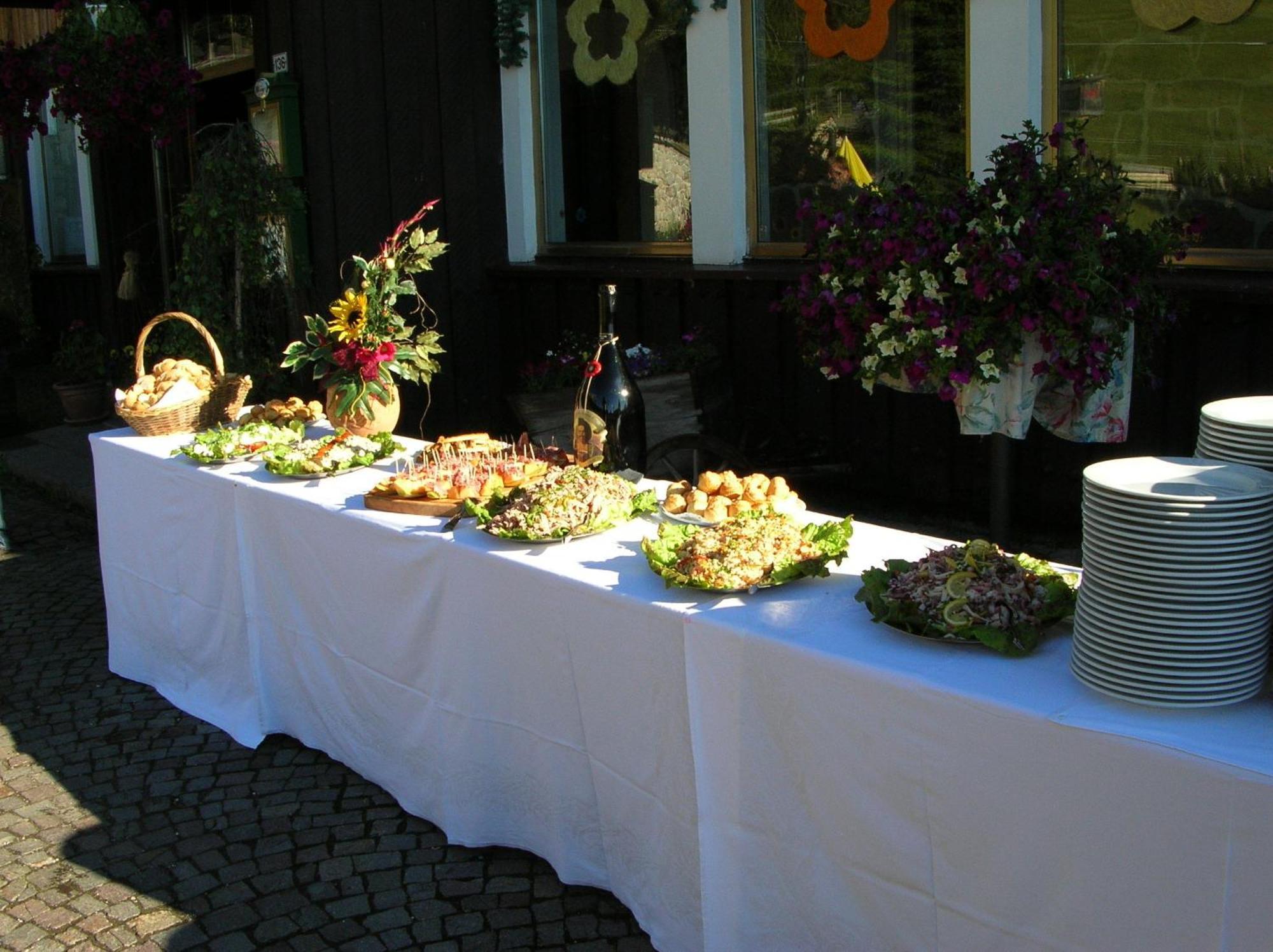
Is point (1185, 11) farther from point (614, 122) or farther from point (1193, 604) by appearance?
point (1193, 604)

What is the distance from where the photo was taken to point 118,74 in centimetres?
777

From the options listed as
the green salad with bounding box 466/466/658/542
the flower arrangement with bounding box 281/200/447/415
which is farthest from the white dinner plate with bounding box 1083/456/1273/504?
the flower arrangement with bounding box 281/200/447/415

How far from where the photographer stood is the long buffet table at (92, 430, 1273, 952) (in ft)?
6.34

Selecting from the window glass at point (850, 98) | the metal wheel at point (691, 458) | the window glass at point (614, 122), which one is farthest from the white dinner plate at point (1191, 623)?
the window glass at point (614, 122)

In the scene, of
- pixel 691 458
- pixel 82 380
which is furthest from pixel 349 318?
pixel 82 380

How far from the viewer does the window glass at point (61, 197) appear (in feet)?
40.7

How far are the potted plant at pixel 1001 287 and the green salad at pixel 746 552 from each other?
1106mm

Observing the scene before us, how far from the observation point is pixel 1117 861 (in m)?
1.95

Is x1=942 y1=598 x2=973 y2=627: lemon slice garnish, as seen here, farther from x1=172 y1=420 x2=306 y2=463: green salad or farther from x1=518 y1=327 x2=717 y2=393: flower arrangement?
x1=518 y1=327 x2=717 y2=393: flower arrangement

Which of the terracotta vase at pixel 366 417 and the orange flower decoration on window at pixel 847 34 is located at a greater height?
the orange flower decoration on window at pixel 847 34

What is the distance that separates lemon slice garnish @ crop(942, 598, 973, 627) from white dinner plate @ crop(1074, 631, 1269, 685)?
1.03 feet

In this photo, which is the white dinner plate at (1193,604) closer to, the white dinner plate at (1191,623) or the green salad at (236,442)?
the white dinner plate at (1191,623)

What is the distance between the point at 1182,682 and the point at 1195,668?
3 cm

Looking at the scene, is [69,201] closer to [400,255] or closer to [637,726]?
[400,255]
